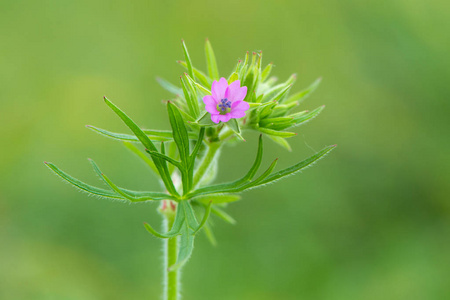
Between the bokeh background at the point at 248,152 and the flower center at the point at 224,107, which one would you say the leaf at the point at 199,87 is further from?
the bokeh background at the point at 248,152

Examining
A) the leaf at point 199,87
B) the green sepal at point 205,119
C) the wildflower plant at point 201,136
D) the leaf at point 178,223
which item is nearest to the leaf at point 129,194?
the wildflower plant at point 201,136

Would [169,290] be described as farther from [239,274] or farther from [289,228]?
[289,228]

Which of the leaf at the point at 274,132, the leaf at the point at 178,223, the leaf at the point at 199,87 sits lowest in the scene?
the leaf at the point at 178,223

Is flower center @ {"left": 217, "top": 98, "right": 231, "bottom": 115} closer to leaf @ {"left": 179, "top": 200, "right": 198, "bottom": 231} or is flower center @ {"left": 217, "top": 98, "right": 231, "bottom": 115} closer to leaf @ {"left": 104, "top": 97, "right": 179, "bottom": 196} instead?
leaf @ {"left": 104, "top": 97, "right": 179, "bottom": 196}

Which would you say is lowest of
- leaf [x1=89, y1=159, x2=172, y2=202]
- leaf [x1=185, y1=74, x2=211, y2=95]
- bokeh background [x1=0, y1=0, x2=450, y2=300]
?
leaf [x1=89, y1=159, x2=172, y2=202]

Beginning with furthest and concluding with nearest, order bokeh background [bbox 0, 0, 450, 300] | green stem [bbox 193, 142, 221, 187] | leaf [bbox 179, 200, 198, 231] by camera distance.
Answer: bokeh background [bbox 0, 0, 450, 300]
green stem [bbox 193, 142, 221, 187]
leaf [bbox 179, 200, 198, 231]

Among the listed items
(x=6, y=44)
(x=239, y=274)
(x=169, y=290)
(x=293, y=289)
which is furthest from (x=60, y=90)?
(x=169, y=290)

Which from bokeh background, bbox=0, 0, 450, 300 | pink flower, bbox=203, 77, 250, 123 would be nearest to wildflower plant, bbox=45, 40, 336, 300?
pink flower, bbox=203, 77, 250, 123

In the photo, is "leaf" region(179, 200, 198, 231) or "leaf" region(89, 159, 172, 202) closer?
"leaf" region(89, 159, 172, 202)
